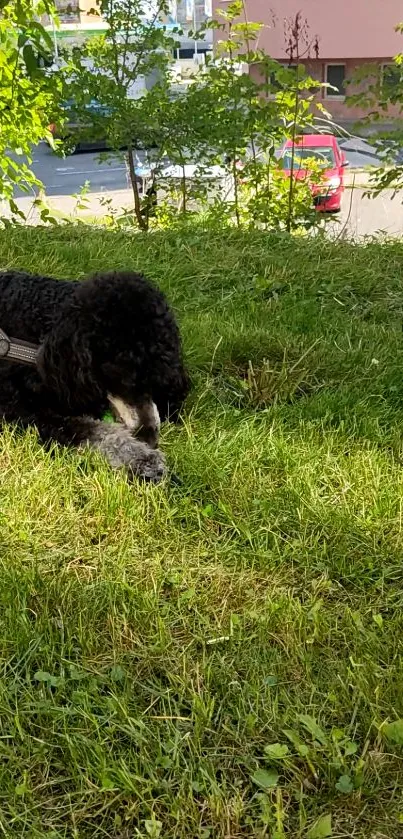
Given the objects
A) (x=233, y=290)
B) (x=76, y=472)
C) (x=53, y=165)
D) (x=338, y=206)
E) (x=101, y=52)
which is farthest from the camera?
(x=53, y=165)

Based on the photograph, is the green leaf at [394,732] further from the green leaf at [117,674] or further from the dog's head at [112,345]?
the dog's head at [112,345]

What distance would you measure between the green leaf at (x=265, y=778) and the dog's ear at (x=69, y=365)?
1443 millimetres

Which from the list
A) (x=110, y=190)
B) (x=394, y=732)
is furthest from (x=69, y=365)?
(x=110, y=190)

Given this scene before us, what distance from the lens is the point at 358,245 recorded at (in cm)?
543

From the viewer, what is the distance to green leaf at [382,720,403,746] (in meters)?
1.54

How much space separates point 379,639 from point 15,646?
92 centimetres

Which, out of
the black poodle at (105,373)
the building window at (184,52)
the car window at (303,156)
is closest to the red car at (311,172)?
the car window at (303,156)

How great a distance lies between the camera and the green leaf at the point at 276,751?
152cm

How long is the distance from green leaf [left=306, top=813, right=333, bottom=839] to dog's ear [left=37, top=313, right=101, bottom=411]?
159cm

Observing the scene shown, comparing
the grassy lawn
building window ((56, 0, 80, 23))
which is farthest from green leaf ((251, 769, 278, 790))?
building window ((56, 0, 80, 23))

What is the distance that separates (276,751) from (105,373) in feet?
4.70

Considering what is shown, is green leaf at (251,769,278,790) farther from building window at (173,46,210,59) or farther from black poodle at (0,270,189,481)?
building window at (173,46,210,59)

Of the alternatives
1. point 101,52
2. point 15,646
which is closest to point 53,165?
point 101,52

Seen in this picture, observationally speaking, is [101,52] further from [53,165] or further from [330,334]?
[53,165]
